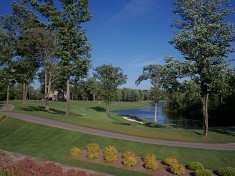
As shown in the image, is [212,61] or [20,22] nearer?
[212,61]

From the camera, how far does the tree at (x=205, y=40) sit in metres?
30.3

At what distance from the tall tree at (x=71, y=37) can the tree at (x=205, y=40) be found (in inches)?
692

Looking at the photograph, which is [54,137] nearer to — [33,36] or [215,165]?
[215,165]

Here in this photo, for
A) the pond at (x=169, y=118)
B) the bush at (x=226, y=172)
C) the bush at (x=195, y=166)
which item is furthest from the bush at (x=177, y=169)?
the pond at (x=169, y=118)

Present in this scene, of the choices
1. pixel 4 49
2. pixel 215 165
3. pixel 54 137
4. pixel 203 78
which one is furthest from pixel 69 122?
pixel 4 49

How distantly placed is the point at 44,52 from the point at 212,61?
117ft

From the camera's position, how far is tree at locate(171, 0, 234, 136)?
30.3 metres

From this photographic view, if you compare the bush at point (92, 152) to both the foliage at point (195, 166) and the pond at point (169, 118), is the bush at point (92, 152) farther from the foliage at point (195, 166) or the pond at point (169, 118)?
the pond at point (169, 118)

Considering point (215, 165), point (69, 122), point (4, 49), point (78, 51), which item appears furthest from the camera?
point (4, 49)

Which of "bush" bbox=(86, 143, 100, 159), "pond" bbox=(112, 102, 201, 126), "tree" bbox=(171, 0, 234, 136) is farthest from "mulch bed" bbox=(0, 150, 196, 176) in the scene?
"pond" bbox=(112, 102, 201, 126)

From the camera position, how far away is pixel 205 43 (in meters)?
30.4

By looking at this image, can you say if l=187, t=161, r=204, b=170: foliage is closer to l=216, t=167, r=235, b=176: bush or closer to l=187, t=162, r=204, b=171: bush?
l=187, t=162, r=204, b=171: bush

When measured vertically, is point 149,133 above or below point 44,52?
below

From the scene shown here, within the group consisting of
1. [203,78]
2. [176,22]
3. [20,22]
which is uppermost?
[20,22]
